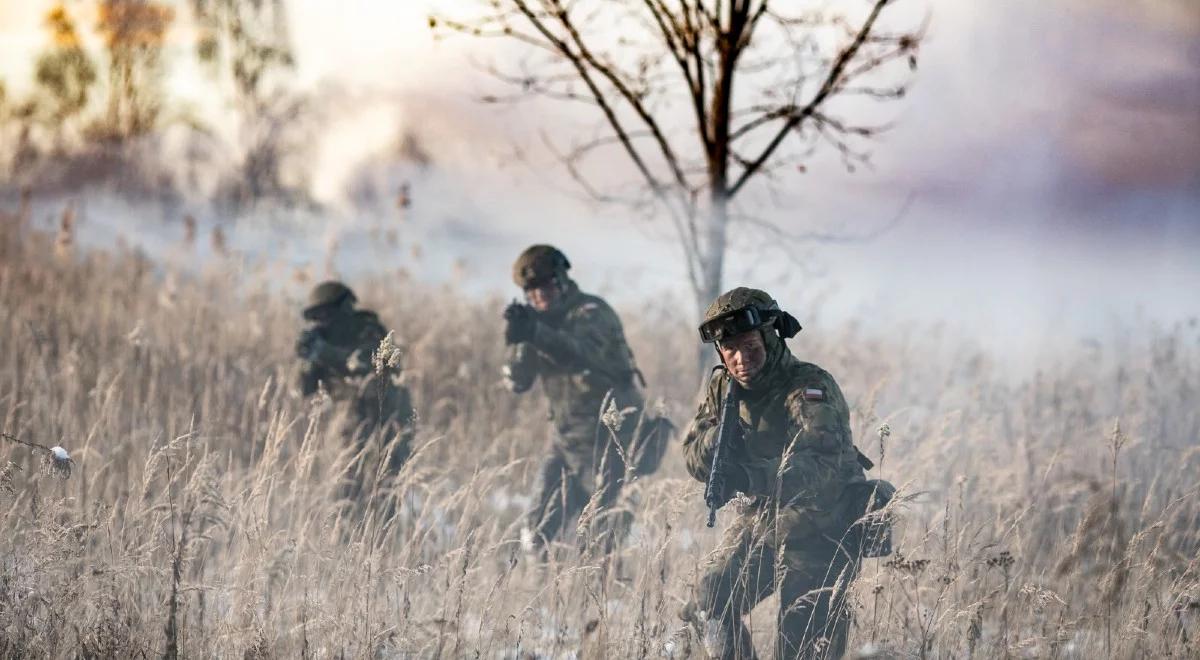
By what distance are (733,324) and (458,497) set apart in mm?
→ 1098

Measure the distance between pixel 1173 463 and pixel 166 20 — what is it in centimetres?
1794

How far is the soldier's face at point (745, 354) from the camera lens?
11.4 ft

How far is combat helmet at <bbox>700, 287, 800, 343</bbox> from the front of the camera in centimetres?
342

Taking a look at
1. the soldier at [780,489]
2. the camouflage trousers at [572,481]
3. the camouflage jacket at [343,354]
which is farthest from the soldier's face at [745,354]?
the camouflage jacket at [343,354]

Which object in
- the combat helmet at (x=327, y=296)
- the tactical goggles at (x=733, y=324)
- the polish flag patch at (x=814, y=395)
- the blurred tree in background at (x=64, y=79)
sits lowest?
the polish flag patch at (x=814, y=395)

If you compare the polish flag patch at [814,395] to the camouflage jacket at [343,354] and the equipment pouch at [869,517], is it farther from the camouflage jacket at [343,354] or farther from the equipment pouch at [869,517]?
the camouflage jacket at [343,354]

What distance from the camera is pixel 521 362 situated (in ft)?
17.7

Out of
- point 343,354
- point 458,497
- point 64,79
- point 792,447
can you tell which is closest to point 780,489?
point 792,447

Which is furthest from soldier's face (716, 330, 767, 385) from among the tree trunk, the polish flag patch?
the tree trunk

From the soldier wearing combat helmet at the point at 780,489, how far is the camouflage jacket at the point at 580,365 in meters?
1.78

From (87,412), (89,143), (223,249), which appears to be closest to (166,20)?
(89,143)

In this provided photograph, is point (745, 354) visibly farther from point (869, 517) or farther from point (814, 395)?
point (869, 517)

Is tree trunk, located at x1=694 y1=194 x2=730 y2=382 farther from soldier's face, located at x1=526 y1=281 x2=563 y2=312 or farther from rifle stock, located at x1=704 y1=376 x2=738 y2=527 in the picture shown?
rifle stock, located at x1=704 y1=376 x2=738 y2=527

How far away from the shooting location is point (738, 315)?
11.2ft
